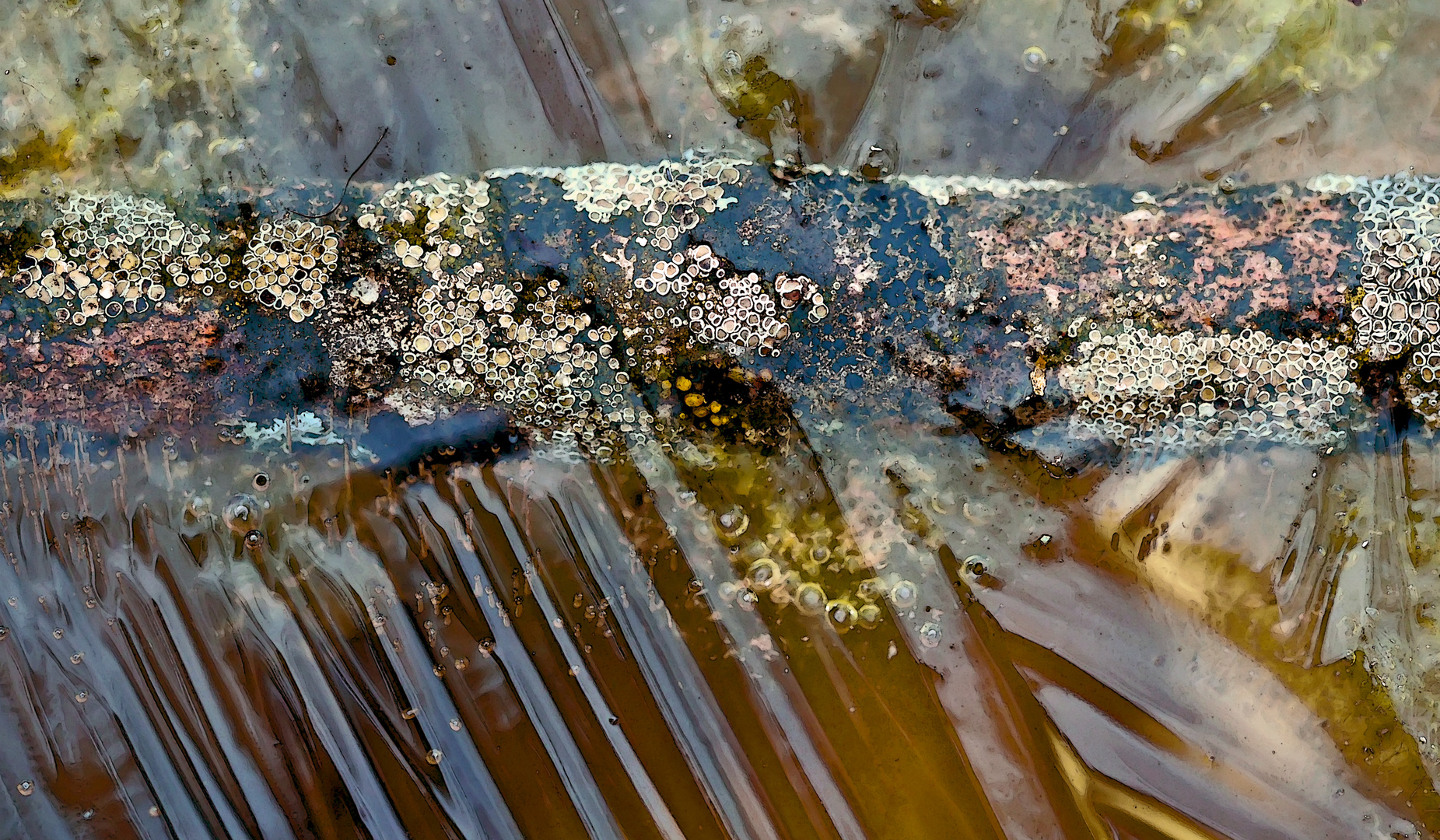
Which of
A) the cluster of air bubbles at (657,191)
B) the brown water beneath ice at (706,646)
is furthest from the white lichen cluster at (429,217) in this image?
the brown water beneath ice at (706,646)

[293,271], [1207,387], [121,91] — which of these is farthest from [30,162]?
[1207,387]

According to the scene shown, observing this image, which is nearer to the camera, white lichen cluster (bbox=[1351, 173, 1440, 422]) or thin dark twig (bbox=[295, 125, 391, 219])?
white lichen cluster (bbox=[1351, 173, 1440, 422])

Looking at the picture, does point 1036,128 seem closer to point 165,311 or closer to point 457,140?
point 457,140

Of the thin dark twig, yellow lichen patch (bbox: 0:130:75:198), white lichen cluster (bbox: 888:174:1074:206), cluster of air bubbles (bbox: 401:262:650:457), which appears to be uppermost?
yellow lichen patch (bbox: 0:130:75:198)

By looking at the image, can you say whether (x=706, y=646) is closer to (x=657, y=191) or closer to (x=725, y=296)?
(x=725, y=296)

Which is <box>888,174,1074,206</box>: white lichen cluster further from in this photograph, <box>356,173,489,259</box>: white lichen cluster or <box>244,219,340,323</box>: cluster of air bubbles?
<box>244,219,340,323</box>: cluster of air bubbles

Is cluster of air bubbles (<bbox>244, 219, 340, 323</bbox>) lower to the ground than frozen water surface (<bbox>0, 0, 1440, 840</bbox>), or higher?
higher

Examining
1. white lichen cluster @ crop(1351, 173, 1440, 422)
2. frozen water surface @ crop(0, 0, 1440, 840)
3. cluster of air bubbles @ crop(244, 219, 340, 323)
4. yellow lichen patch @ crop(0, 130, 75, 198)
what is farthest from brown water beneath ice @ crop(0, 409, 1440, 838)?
yellow lichen patch @ crop(0, 130, 75, 198)

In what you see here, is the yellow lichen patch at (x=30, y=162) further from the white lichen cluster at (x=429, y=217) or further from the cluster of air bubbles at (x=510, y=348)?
the cluster of air bubbles at (x=510, y=348)
